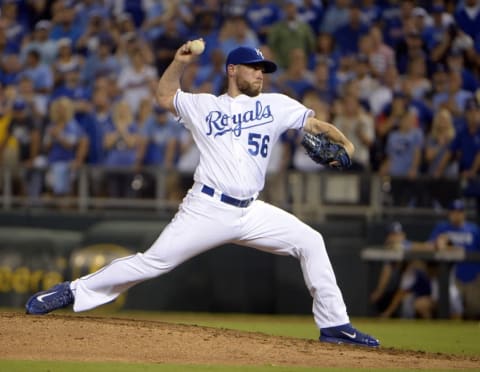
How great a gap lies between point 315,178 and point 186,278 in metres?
1.94

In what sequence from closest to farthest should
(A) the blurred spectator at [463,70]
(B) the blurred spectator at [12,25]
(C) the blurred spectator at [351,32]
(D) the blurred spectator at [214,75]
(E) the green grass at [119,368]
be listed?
(E) the green grass at [119,368], (D) the blurred spectator at [214,75], (A) the blurred spectator at [463,70], (C) the blurred spectator at [351,32], (B) the blurred spectator at [12,25]

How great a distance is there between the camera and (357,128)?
41.1ft

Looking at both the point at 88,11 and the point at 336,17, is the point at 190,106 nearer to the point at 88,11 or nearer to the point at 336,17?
the point at 336,17

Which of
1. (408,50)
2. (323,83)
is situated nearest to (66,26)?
(323,83)

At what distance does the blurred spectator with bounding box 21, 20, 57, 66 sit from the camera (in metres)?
14.6

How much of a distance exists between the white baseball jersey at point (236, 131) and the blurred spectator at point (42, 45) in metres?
7.66

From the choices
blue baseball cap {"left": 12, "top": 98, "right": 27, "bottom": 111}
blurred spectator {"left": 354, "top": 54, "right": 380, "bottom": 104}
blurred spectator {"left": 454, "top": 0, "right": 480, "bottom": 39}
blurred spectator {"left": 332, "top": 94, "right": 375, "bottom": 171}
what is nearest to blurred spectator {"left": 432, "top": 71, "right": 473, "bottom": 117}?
blurred spectator {"left": 354, "top": 54, "right": 380, "bottom": 104}

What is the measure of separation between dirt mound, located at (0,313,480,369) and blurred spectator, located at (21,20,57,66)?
7650mm

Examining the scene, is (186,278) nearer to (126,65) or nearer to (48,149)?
(48,149)

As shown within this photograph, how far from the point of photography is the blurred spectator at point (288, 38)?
14305 millimetres

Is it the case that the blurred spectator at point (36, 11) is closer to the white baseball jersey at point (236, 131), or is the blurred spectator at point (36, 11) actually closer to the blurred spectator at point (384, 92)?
the blurred spectator at point (384, 92)

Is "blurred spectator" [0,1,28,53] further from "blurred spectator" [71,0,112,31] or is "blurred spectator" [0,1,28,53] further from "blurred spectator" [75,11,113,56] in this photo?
"blurred spectator" [75,11,113,56]

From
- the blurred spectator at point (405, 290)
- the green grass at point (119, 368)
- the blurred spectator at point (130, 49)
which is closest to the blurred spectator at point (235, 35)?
the blurred spectator at point (130, 49)

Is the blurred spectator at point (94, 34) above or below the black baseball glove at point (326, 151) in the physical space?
above
